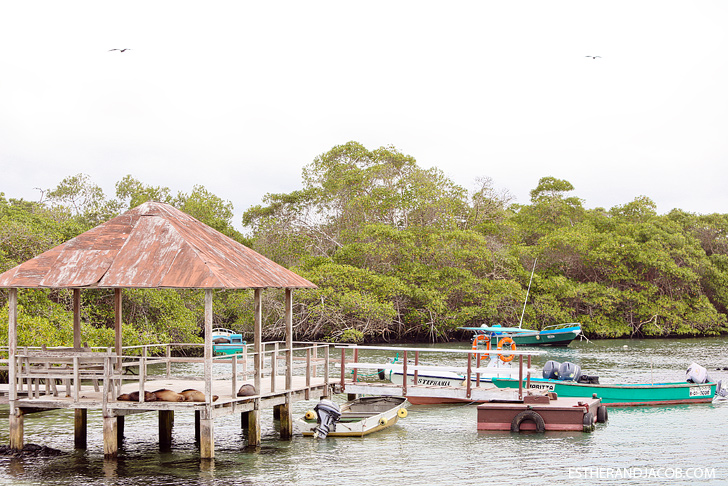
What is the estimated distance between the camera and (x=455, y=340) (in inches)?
2010

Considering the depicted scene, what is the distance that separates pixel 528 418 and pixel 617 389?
5.76 meters

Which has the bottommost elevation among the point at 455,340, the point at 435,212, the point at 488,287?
the point at 455,340

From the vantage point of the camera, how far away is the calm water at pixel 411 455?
48.7 ft

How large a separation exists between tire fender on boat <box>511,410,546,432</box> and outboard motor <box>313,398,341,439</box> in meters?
4.19

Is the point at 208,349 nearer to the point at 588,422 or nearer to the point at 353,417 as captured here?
the point at 353,417

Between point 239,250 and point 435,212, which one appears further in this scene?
point 435,212

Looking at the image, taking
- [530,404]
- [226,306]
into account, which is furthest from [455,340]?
[530,404]

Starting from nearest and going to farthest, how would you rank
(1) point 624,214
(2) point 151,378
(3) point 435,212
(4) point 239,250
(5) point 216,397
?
(5) point 216,397
(4) point 239,250
(2) point 151,378
(3) point 435,212
(1) point 624,214

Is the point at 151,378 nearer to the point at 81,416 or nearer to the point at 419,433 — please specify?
the point at 81,416

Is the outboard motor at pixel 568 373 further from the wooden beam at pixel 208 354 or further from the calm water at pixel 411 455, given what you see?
the wooden beam at pixel 208 354

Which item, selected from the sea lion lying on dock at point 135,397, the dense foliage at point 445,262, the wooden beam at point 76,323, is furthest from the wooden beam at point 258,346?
the dense foliage at point 445,262

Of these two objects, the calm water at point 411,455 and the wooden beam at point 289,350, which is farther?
the wooden beam at point 289,350

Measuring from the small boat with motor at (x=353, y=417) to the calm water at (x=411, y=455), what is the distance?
245mm

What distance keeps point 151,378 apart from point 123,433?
1464 mm
